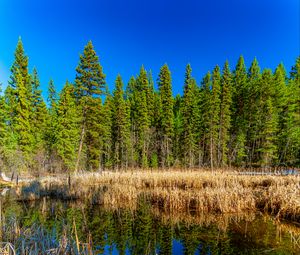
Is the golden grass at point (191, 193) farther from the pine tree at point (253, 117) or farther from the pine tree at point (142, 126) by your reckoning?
the pine tree at point (253, 117)

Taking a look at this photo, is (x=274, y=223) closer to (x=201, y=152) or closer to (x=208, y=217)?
(x=208, y=217)

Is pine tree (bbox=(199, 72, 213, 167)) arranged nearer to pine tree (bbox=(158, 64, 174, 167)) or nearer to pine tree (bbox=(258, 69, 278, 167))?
pine tree (bbox=(158, 64, 174, 167))

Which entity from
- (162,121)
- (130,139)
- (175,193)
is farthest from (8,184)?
(162,121)

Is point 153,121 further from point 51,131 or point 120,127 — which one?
point 51,131

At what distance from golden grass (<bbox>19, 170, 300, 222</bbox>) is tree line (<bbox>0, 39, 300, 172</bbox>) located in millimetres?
9462

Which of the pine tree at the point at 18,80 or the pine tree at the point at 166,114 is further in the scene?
the pine tree at the point at 166,114

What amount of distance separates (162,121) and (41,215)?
1112 inches

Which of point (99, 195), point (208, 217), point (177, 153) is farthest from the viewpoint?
point (177, 153)

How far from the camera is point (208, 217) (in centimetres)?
880

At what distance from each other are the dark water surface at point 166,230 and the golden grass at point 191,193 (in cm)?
76

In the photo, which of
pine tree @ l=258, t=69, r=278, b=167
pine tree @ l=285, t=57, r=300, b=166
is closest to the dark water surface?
pine tree @ l=258, t=69, r=278, b=167

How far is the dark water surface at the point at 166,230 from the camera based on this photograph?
19.9ft

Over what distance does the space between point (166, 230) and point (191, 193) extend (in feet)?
11.1

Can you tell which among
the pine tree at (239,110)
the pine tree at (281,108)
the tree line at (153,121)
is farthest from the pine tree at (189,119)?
the pine tree at (281,108)
